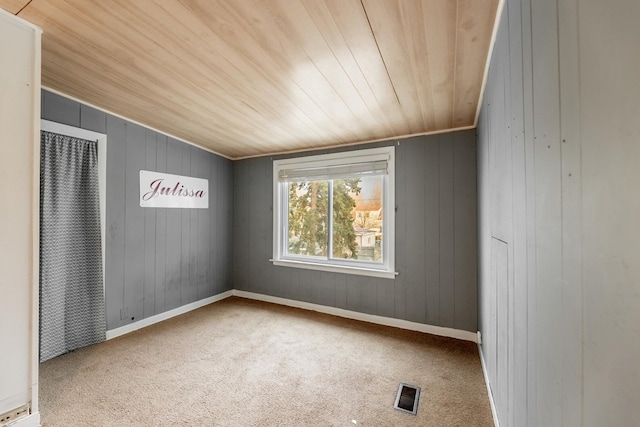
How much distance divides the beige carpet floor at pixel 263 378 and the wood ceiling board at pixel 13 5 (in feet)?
7.84

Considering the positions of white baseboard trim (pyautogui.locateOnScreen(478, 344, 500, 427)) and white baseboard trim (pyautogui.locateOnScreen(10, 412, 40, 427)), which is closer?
white baseboard trim (pyautogui.locateOnScreen(10, 412, 40, 427))

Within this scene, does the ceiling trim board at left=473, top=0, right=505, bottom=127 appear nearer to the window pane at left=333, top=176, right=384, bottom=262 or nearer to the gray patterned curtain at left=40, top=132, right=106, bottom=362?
the window pane at left=333, top=176, right=384, bottom=262

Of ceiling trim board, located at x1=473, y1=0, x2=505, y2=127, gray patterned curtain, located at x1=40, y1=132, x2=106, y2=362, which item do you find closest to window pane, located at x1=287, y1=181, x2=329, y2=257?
ceiling trim board, located at x1=473, y1=0, x2=505, y2=127

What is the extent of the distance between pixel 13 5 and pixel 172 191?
7.20ft

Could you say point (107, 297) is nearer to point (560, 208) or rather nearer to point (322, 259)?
point (322, 259)

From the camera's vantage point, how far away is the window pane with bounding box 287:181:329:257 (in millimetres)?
3785

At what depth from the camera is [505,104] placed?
135 cm

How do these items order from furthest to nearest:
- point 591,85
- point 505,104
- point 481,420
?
point 481,420
point 505,104
point 591,85

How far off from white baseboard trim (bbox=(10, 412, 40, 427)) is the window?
2.63 m

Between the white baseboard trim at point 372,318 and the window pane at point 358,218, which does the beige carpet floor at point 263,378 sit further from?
the window pane at point 358,218

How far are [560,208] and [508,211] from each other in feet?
2.24

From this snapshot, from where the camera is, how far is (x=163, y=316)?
334cm

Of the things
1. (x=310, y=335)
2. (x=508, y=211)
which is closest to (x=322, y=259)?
(x=310, y=335)

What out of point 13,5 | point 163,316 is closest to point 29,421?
point 163,316
